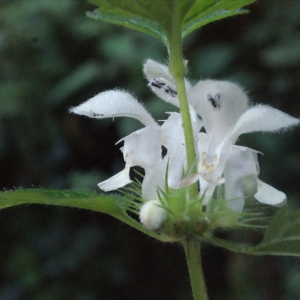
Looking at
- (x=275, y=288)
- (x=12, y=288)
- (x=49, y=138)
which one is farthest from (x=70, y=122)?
(x=275, y=288)

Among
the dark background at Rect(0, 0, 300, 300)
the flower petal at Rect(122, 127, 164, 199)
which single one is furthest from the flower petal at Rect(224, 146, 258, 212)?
the dark background at Rect(0, 0, 300, 300)

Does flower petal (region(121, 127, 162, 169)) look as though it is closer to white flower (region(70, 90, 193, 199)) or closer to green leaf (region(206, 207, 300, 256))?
white flower (region(70, 90, 193, 199))

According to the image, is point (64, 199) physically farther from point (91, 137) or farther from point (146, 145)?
point (91, 137)

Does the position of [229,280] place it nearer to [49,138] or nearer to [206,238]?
[49,138]

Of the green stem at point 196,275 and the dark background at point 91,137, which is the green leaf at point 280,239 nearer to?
the green stem at point 196,275

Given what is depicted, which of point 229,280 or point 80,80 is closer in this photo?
point 80,80

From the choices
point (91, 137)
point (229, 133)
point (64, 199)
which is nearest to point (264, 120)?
point (229, 133)
